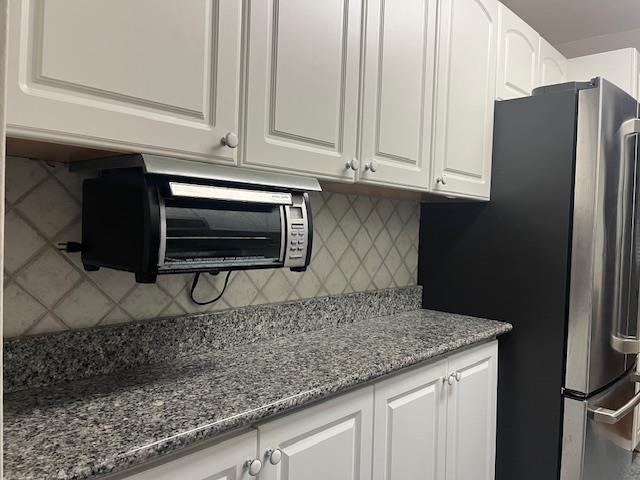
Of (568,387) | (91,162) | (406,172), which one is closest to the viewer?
(91,162)

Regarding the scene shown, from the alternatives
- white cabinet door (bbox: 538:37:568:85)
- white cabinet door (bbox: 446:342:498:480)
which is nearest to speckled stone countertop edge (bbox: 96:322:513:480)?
white cabinet door (bbox: 446:342:498:480)

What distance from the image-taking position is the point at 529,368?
194 centimetres

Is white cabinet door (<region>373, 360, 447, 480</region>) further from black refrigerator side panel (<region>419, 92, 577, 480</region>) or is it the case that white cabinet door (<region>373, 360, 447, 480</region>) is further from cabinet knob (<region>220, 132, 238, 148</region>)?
cabinet knob (<region>220, 132, 238, 148</region>)

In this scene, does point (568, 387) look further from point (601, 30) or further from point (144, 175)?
point (601, 30)

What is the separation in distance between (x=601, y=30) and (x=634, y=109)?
→ 1.41 metres

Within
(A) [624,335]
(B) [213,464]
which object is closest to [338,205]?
(B) [213,464]

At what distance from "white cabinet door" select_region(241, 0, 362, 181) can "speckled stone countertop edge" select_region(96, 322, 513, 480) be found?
0.56 m

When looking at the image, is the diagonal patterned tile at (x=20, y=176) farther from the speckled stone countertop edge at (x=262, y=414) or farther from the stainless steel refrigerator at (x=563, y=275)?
the stainless steel refrigerator at (x=563, y=275)

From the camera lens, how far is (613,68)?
2500 millimetres

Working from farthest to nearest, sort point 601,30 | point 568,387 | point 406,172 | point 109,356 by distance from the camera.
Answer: point 601,30 → point 568,387 → point 406,172 → point 109,356

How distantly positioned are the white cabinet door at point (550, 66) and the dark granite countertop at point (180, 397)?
4.79ft

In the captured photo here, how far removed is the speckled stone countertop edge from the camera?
0.82 m

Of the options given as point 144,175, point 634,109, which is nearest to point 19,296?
point 144,175

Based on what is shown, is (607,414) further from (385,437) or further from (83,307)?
(83,307)
